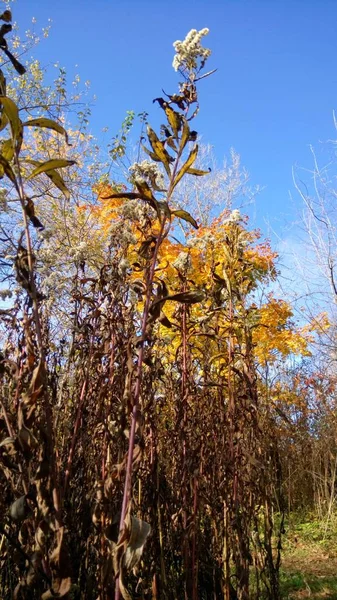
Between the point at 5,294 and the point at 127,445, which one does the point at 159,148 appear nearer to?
the point at 127,445

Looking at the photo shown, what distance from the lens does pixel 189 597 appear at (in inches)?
67.0

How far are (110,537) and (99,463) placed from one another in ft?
1.89

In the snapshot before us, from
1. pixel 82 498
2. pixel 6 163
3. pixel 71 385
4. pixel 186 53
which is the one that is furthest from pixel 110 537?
pixel 186 53

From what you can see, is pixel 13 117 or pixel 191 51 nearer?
pixel 13 117

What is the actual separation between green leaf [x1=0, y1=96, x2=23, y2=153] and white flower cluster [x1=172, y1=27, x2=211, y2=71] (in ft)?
1.73

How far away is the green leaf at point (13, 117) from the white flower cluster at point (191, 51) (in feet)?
1.73

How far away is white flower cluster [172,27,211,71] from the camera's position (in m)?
1.28

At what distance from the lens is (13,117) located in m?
0.99

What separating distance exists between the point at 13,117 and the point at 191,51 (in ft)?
1.88

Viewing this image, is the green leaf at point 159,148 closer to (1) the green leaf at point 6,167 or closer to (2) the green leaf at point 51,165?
(2) the green leaf at point 51,165

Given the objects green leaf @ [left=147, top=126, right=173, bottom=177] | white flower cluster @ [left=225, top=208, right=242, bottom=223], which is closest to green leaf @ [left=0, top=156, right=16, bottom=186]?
green leaf @ [left=147, top=126, right=173, bottom=177]

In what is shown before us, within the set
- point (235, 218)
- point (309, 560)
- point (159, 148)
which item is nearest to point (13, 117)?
point (159, 148)

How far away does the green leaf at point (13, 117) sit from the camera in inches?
37.5

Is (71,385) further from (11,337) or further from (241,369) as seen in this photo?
(241,369)
